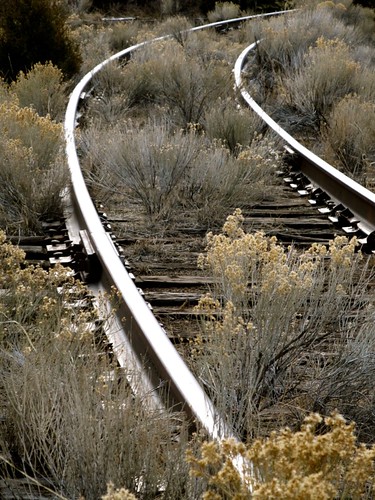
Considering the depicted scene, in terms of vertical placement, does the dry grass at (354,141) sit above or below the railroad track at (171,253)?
below

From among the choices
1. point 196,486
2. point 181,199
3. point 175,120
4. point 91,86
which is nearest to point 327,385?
point 196,486

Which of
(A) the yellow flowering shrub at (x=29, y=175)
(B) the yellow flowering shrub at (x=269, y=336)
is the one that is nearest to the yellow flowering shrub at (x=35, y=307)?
(B) the yellow flowering shrub at (x=269, y=336)

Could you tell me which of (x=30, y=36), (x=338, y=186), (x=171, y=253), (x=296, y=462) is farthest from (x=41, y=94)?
(x=296, y=462)

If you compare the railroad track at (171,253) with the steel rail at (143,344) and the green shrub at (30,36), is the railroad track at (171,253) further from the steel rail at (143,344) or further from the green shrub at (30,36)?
the green shrub at (30,36)

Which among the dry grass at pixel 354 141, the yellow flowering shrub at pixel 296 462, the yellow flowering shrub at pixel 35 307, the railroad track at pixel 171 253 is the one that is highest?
the yellow flowering shrub at pixel 296 462

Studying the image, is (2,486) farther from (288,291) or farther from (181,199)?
(181,199)

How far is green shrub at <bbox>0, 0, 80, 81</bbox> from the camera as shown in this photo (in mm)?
13258

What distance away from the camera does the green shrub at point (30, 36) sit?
13.3 m

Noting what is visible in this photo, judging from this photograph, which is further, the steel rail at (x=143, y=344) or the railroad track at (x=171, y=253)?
the railroad track at (x=171, y=253)

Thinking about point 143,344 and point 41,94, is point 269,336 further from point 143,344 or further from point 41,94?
point 41,94

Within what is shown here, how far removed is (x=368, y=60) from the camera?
16.5m

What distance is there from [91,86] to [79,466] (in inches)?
414

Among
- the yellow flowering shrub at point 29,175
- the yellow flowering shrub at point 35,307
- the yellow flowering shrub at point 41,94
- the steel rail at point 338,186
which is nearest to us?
the yellow flowering shrub at point 35,307

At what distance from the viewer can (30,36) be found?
1345cm
